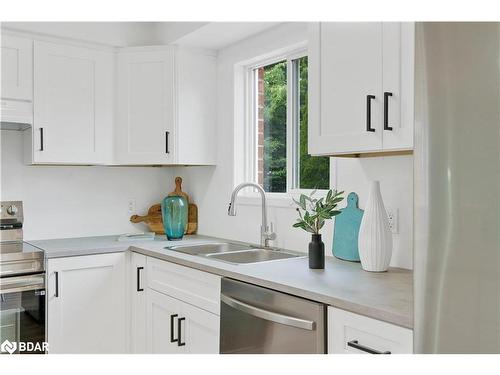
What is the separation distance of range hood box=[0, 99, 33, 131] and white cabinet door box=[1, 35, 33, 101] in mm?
30

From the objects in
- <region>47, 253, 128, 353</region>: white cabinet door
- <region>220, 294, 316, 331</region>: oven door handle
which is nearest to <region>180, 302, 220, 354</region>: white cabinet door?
<region>220, 294, 316, 331</region>: oven door handle

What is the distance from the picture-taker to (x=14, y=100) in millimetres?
2814

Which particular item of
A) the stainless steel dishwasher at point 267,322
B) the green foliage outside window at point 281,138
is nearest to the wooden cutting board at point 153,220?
the green foliage outside window at point 281,138

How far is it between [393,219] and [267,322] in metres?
0.76

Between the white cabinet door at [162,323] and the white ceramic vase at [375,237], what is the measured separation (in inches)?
38.7

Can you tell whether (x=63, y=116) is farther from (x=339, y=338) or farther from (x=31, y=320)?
(x=339, y=338)

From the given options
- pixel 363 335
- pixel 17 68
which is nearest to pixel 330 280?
pixel 363 335

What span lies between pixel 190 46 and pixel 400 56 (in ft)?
5.79

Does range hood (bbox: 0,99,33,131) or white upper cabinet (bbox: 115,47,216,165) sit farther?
white upper cabinet (bbox: 115,47,216,165)

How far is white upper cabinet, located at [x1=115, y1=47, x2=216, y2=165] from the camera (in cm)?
314

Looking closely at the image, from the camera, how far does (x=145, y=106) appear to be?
3.19 meters

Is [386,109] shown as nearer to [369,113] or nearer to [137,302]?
[369,113]

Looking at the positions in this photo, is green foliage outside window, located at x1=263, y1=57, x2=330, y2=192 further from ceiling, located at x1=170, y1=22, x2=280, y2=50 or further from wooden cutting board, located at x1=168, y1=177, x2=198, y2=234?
A: wooden cutting board, located at x1=168, y1=177, x2=198, y2=234
